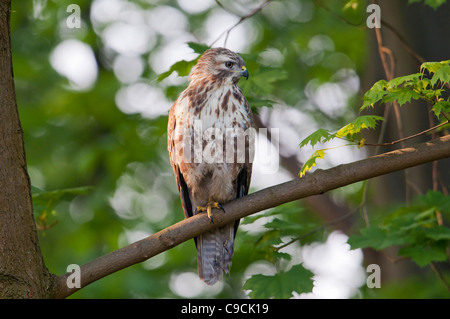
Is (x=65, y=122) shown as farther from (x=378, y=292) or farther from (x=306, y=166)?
(x=306, y=166)

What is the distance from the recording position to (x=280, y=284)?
366 cm

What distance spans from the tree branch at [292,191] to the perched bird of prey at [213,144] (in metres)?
0.66

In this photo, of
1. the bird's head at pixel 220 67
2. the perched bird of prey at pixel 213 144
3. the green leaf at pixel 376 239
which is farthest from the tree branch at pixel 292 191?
the bird's head at pixel 220 67

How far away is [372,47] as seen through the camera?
5996 millimetres

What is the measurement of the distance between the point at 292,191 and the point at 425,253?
4.03 feet

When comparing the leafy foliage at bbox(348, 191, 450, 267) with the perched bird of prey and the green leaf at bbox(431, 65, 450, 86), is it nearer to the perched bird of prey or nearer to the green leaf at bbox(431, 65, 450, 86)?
the perched bird of prey

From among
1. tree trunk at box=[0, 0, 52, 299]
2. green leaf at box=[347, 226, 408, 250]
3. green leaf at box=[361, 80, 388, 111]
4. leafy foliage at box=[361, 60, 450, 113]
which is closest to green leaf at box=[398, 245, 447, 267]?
green leaf at box=[347, 226, 408, 250]

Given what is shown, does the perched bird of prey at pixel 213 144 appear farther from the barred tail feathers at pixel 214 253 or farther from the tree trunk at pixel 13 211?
the tree trunk at pixel 13 211

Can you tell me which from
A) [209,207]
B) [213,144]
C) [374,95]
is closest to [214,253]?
[209,207]

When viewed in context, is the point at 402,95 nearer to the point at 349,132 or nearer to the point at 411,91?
the point at 411,91

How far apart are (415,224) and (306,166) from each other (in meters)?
1.06

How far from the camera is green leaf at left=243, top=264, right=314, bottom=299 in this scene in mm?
3604

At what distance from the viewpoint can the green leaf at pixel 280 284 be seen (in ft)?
11.8

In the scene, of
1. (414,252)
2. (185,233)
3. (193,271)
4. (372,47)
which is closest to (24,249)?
(185,233)
